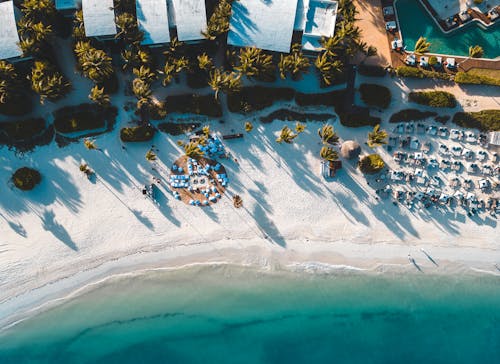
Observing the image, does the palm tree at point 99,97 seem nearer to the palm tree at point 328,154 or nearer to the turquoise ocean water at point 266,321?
the turquoise ocean water at point 266,321

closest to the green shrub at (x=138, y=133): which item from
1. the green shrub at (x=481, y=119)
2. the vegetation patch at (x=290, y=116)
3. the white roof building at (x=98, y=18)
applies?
the white roof building at (x=98, y=18)

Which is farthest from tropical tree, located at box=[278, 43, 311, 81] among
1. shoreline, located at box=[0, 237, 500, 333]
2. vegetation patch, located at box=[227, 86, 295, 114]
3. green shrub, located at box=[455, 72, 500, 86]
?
shoreline, located at box=[0, 237, 500, 333]

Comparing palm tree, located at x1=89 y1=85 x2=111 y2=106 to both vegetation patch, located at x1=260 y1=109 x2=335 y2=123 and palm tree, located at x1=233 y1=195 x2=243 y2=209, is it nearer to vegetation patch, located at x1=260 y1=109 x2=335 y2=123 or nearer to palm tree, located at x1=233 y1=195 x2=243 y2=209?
A: vegetation patch, located at x1=260 y1=109 x2=335 y2=123

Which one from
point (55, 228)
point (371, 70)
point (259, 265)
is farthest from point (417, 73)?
point (55, 228)

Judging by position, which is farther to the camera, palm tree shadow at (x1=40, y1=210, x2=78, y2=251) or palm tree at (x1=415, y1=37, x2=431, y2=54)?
palm tree shadow at (x1=40, y1=210, x2=78, y2=251)

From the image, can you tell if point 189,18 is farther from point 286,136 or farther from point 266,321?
point 266,321

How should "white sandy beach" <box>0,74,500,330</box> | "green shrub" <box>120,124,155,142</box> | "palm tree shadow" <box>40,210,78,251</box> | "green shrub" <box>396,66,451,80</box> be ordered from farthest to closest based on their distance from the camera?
"palm tree shadow" <box>40,210,78,251</box>
"white sandy beach" <box>0,74,500,330</box>
"green shrub" <box>120,124,155,142</box>
"green shrub" <box>396,66,451,80</box>
